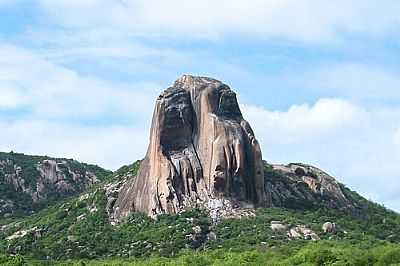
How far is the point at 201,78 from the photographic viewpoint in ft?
372

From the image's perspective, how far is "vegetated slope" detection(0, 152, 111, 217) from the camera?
164875mm

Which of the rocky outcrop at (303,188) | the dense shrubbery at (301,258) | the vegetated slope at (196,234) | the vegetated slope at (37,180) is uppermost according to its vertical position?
the vegetated slope at (37,180)

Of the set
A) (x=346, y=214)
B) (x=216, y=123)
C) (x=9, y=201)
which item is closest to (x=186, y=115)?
(x=216, y=123)

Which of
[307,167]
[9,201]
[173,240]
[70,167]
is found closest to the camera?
[173,240]

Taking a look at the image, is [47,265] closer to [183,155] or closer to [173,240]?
[173,240]

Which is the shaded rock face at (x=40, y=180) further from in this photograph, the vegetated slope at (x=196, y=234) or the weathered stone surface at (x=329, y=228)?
the weathered stone surface at (x=329, y=228)

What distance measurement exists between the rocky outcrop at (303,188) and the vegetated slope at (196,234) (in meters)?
0.58

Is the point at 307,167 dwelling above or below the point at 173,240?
above

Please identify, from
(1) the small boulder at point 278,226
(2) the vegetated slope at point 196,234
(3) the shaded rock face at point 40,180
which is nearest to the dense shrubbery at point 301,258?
(2) the vegetated slope at point 196,234

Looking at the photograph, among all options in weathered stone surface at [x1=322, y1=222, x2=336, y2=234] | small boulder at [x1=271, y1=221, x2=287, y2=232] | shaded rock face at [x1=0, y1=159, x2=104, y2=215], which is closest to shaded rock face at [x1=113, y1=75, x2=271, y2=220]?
small boulder at [x1=271, y1=221, x2=287, y2=232]

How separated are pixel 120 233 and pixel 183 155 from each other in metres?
11.7

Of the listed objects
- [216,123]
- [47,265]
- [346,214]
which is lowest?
[47,265]

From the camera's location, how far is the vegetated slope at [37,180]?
6491 inches

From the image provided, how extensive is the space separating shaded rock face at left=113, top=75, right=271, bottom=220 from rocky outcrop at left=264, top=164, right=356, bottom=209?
18.6 feet
